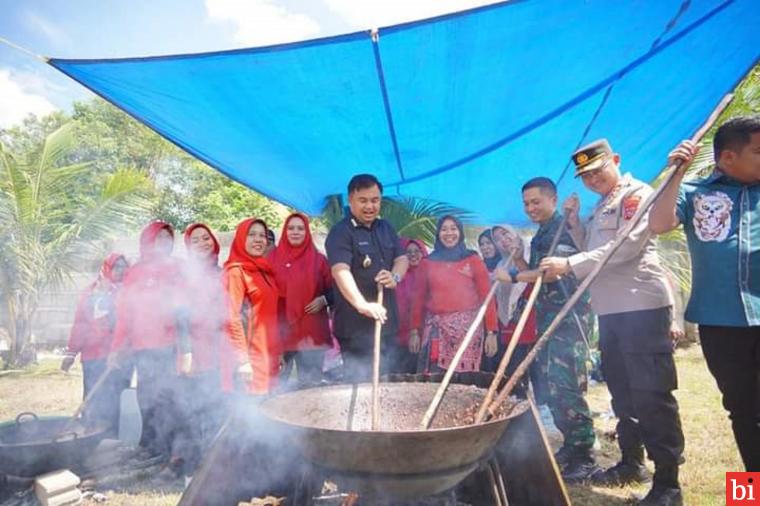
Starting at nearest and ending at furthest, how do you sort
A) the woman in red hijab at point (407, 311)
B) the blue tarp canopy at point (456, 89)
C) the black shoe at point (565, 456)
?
the blue tarp canopy at point (456, 89), the black shoe at point (565, 456), the woman in red hijab at point (407, 311)

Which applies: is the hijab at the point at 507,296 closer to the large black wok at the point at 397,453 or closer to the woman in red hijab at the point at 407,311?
the woman in red hijab at the point at 407,311

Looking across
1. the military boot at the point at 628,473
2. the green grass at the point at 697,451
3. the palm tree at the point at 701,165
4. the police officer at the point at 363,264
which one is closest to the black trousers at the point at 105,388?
the police officer at the point at 363,264

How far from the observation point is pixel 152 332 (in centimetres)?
349

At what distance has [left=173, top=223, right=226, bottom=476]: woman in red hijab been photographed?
313cm

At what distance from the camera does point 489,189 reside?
16.0 ft

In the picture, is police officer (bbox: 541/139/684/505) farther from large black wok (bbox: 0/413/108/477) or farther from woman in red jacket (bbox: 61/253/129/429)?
woman in red jacket (bbox: 61/253/129/429)

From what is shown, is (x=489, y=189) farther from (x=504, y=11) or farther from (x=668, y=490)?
(x=668, y=490)

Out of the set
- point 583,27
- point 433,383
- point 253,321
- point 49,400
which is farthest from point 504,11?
point 49,400

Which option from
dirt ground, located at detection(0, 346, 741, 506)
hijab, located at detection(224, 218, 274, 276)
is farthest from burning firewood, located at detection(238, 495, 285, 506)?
hijab, located at detection(224, 218, 274, 276)

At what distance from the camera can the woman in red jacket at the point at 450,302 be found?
143 inches

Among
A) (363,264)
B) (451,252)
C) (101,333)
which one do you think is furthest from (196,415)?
(451,252)

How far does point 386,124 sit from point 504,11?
1244mm

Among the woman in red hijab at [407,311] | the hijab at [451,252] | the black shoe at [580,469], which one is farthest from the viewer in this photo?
the hijab at [451,252]

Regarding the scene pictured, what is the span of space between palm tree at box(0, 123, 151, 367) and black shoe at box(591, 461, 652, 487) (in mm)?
8342
